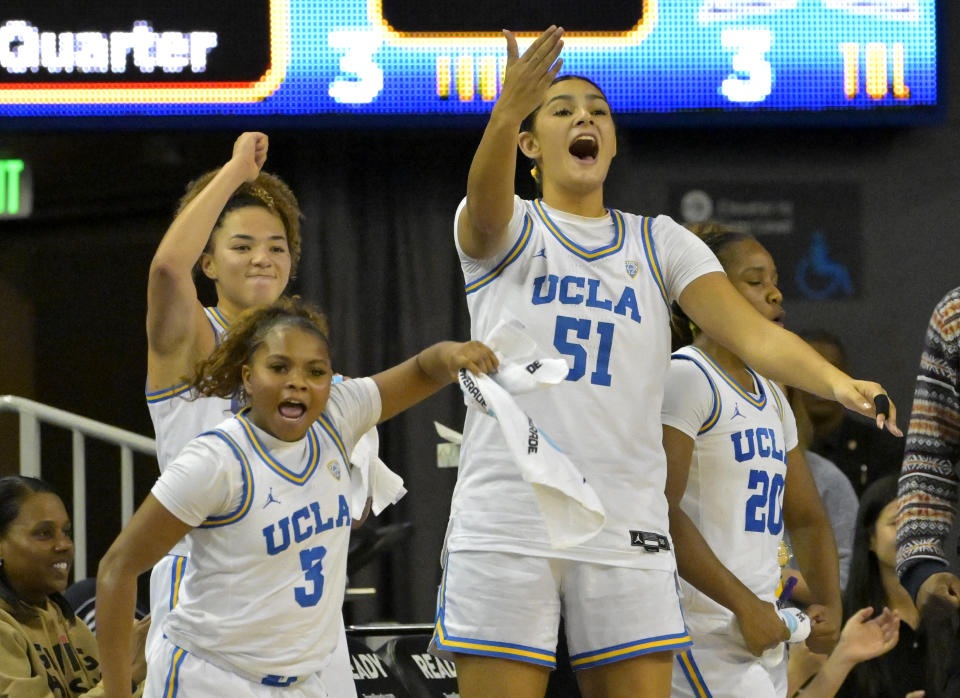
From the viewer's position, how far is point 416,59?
517cm

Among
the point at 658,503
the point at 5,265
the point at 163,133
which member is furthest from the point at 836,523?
the point at 5,265

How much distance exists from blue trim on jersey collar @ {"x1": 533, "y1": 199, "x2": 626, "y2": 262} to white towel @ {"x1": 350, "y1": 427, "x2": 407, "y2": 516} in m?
0.58

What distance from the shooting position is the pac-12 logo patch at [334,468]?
271 centimetres

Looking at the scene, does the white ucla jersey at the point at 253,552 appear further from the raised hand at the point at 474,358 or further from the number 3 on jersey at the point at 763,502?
the number 3 on jersey at the point at 763,502

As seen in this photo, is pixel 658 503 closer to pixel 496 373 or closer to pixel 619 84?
pixel 496 373

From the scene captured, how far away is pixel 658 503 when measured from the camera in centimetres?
264

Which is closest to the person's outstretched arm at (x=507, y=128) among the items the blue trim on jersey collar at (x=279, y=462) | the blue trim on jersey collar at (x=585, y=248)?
the blue trim on jersey collar at (x=585, y=248)

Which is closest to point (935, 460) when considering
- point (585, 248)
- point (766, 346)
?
point (766, 346)

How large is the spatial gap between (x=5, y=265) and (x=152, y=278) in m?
3.74

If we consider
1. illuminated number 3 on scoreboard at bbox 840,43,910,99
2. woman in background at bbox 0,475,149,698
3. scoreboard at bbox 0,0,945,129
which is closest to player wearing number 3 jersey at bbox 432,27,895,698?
woman in background at bbox 0,475,149,698

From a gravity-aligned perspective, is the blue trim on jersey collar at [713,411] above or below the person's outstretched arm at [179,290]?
below

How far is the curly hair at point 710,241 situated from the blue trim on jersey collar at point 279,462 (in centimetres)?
87

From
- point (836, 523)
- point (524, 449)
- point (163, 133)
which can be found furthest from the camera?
point (163, 133)

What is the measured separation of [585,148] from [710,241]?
0.67 meters
